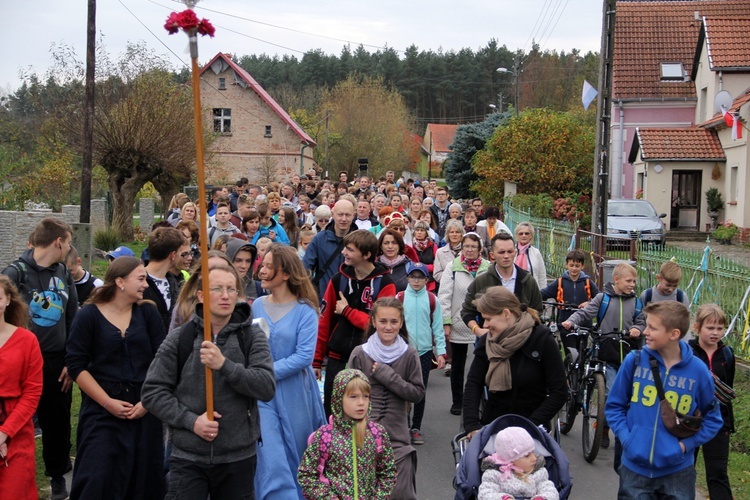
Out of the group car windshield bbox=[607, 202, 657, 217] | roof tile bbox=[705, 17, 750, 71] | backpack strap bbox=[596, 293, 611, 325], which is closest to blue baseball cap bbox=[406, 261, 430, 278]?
backpack strap bbox=[596, 293, 611, 325]

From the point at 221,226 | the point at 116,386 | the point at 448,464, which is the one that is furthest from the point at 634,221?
the point at 116,386

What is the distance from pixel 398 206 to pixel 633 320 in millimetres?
7321

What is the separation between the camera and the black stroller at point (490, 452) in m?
4.69

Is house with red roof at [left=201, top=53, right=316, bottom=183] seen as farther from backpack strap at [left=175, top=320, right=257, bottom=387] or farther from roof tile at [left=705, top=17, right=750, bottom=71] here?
backpack strap at [left=175, top=320, right=257, bottom=387]

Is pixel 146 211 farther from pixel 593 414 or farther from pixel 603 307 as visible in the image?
pixel 593 414

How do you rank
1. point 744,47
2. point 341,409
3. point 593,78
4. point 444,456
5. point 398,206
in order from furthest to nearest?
1. point 593,78
2. point 744,47
3. point 398,206
4. point 444,456
5. point 341,409

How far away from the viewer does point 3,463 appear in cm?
512

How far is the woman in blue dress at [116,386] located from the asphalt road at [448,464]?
2.50 metres

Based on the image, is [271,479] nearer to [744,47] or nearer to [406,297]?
[406,297]

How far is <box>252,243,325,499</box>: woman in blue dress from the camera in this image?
5297mm

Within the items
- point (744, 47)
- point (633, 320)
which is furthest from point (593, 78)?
point (633, 320)

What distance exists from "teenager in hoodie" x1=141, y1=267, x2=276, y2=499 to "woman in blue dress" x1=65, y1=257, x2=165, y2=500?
78cm

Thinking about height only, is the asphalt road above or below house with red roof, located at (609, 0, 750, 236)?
below

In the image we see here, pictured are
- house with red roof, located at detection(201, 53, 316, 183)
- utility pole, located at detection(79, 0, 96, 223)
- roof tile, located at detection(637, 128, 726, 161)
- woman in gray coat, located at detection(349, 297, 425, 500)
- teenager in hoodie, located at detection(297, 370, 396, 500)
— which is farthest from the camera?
house with red roof, located at detection(201, 53, 316, 183)
